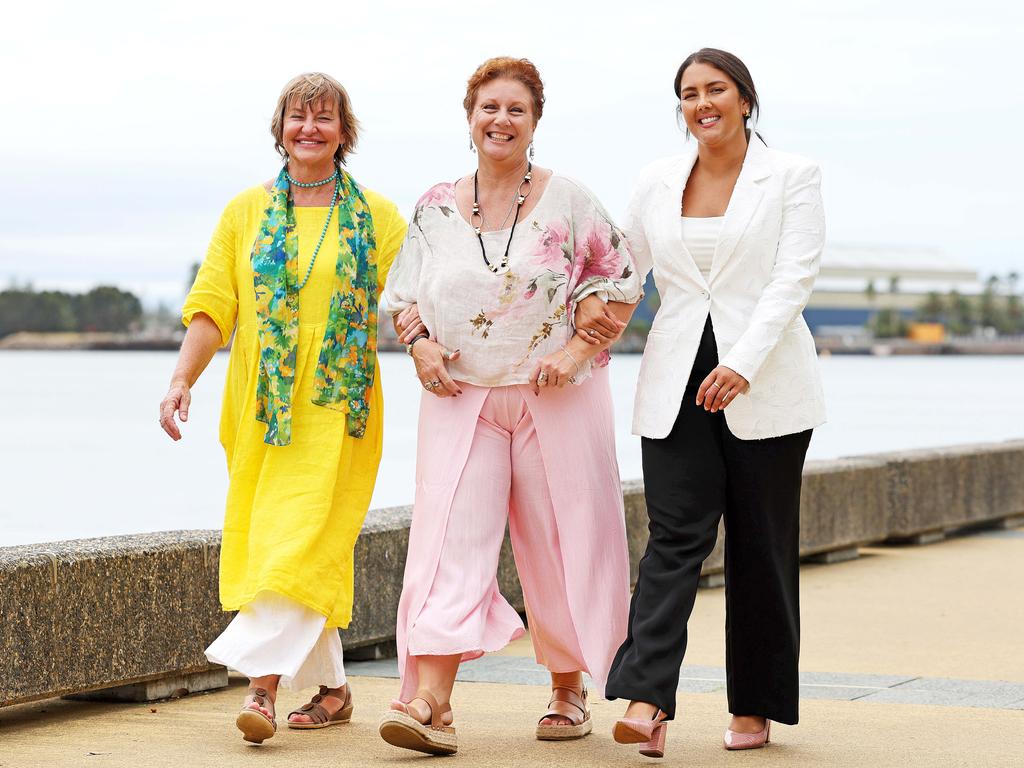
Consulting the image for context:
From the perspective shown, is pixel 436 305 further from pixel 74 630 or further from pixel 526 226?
pixel 74 630

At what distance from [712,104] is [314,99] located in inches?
47.5

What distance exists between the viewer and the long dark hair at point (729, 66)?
494cm

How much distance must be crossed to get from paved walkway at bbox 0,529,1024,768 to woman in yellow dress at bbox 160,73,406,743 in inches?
12.9

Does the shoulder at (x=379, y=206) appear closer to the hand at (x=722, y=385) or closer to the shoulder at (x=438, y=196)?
the shoulder at (x=438, y=196)

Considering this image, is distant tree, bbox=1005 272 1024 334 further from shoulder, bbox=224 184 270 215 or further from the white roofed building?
shoulder, bbox=224 184 270 215

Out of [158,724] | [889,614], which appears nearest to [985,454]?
[889,614]

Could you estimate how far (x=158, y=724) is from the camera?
17.9 ft

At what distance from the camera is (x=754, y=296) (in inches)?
194

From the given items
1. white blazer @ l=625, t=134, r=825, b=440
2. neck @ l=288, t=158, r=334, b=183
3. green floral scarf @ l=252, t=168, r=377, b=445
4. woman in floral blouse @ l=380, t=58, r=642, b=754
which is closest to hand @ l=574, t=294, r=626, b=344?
woman in floral blouse @ l=380, t=58, r=642, b=754

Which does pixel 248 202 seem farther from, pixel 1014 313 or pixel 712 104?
pixel 1014 313

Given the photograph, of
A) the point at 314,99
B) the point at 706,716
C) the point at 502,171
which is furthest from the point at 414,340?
the point at 706,716

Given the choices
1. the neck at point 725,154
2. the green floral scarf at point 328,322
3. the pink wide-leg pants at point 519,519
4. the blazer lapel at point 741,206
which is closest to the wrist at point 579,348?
the pink wide-leg pants at point 519,519

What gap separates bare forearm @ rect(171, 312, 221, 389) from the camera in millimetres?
5316

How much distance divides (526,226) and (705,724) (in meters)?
1.63
